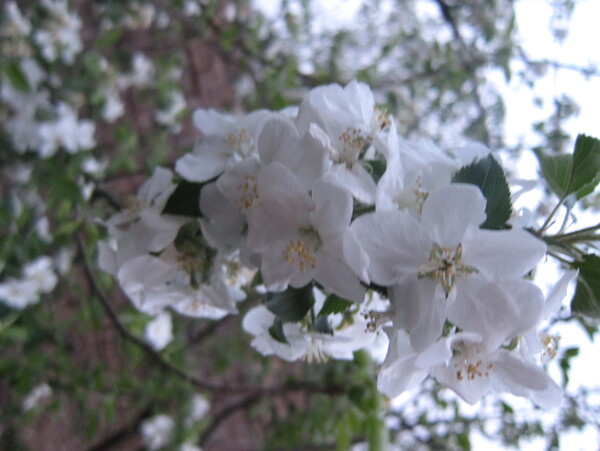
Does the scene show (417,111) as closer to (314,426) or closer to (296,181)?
(314,426)

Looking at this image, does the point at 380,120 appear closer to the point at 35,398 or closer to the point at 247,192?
the point at 247,192

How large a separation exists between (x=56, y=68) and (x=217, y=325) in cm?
135


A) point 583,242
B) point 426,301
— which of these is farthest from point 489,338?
point 583,242

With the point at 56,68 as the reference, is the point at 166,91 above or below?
below

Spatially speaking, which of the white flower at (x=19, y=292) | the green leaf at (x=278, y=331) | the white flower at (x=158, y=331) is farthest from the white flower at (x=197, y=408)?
the green leaf at (x=278, y=331)

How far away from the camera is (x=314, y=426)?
223 cm

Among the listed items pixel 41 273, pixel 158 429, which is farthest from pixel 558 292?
pixel 158 429

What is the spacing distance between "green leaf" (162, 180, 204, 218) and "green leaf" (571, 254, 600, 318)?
0.47m

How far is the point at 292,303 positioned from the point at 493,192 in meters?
0.27

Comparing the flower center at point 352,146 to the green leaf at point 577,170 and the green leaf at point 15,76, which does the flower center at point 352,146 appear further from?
the green leaf at point 15,76

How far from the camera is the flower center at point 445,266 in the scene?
1.85ft

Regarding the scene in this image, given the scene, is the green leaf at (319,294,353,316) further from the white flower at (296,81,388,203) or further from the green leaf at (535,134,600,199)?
the green leaf at (535,134,600,199)

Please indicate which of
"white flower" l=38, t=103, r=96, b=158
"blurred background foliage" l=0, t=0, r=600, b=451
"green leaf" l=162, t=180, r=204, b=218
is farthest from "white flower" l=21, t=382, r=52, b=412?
"green leaf" l=162, t=180, r=204, b=218

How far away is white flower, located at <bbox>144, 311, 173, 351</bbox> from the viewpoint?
76.7 inches
